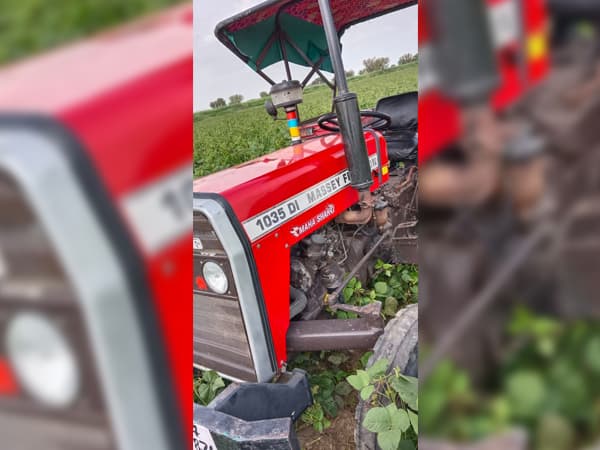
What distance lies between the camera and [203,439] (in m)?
1.04

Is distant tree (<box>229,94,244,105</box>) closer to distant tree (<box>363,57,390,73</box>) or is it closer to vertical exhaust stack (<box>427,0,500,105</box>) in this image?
distant tree (<box>363,57,390,73</box>)

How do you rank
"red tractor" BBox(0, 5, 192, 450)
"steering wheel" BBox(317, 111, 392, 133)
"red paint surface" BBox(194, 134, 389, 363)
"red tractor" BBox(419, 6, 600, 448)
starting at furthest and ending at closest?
"steering wheel" BBox(317, 111, 392, 133)
"red paint surface" BBox(194, 134, 389, 363)
"red tractor" BBox(0, 5, 192, 450)
"red tractor" BBox(419, 6, 600, 448)

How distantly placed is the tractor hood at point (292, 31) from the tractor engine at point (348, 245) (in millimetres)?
600

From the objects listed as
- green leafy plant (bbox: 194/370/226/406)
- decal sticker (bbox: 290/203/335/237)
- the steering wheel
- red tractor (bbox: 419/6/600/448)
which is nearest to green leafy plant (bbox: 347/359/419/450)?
decal sticker (bbox: 290/203/335/237)

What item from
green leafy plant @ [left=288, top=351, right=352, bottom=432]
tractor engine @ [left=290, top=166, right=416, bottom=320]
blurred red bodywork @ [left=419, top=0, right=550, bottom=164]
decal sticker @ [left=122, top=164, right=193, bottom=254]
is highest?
blurred red bodywork @ [left=419, top=0, right=550, bottom=164]

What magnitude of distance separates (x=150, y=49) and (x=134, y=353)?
0.29 metres

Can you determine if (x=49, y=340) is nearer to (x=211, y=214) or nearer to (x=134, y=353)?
(x=134, y=353)

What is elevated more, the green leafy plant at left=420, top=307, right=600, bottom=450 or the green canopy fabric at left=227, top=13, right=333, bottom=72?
the green canopy fabric at left=227, top=13, right=333, bottom=72

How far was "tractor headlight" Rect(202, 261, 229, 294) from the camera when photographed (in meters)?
1.11

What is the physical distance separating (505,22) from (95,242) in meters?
0.33

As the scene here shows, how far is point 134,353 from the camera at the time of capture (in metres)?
0.35

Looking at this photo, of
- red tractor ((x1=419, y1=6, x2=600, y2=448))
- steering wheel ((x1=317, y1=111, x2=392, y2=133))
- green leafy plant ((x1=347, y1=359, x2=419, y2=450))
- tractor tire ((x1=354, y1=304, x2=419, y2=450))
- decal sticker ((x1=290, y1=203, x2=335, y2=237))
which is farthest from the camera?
steering wheel ((x1=317, y1=111, x2=392, y2=133))

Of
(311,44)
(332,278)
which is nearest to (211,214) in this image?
(332,278)

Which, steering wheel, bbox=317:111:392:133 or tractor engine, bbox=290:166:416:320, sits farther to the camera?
steering wheel, bbox=317:111:392:133
